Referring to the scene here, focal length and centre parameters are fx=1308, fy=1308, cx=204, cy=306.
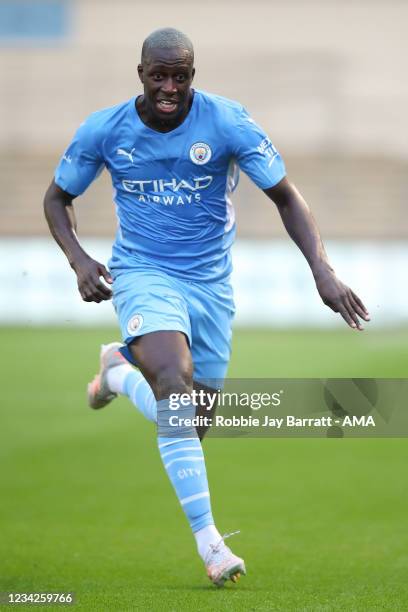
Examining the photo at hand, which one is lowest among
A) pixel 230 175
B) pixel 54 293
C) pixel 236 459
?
pixel 54 293

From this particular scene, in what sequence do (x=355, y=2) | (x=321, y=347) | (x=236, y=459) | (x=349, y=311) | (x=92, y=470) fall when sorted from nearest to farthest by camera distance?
(x=349, y=311) → (x=92, y=470) → (x=236, y=459) → (x=321, y=347) → (x=355, y=2)

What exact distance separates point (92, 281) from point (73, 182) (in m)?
0.66

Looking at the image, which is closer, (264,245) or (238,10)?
(264,245)

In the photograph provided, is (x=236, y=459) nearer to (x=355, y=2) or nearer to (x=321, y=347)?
(x=321, y=347)

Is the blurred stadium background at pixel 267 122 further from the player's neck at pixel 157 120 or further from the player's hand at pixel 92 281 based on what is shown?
the player's hand at pixel 92 281

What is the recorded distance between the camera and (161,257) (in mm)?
5984

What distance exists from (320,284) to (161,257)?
0.89 metres

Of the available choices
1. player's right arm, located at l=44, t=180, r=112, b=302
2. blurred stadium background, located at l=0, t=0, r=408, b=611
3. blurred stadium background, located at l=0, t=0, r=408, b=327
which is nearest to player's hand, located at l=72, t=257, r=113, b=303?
player's right arm, located at l=44, t=180, r=112, b=302

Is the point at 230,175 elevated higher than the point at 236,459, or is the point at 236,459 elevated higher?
the point at 230,175

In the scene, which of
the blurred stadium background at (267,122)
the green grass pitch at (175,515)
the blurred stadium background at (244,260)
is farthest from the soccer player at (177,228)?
the blurred stadium background at (267,122)

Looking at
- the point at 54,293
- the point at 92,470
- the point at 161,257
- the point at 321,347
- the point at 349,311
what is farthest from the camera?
the point at 54,293

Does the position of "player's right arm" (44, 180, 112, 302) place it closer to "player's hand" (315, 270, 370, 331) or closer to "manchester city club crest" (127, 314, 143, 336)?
"manchester city club crest" (127, 314, 143, 336)

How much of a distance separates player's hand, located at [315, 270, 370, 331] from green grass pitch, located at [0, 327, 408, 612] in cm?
112

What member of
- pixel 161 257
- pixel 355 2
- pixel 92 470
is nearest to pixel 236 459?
pixel 92 470
